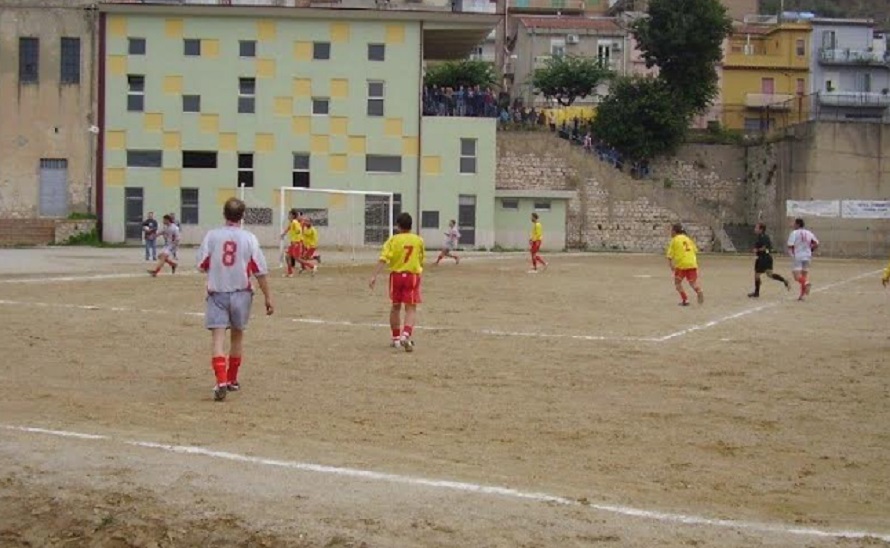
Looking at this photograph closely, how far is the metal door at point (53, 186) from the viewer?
184 ft

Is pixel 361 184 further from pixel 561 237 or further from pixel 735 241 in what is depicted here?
pixel 735 241

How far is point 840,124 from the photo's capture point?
203 feet

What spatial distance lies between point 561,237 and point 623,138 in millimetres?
6882

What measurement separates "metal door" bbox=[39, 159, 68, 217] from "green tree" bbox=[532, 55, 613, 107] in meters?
35.9

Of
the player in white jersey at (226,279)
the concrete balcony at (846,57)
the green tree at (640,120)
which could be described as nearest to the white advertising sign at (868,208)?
the green tree at (640,120)

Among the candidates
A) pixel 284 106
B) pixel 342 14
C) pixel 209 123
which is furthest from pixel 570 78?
pixel 209 123

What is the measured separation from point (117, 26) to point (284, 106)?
846 cm

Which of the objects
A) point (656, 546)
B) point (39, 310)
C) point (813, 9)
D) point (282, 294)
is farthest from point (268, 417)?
point (813, 9)

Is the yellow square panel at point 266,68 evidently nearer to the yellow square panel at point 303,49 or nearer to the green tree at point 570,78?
the yellow square panel at point 303,49

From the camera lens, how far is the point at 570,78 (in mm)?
82000

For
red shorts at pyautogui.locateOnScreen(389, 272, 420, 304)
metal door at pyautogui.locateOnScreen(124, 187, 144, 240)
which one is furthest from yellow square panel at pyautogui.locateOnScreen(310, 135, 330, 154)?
red shorts at pyautogui.locateOnScreen(389, 272, 420, 304)

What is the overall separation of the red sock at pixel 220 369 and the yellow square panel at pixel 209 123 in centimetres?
4631

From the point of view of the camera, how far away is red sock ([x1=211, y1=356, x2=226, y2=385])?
1191 cm

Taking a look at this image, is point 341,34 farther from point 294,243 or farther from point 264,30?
point 294,243
